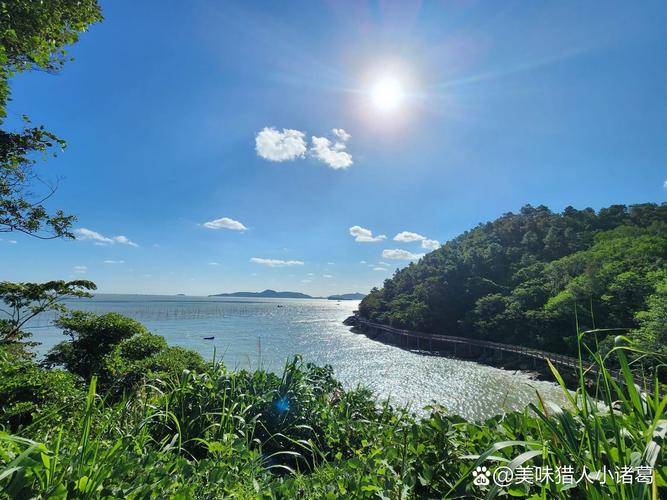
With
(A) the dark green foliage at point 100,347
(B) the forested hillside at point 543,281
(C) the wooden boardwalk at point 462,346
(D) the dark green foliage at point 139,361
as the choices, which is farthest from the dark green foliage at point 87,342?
(C) the wooden boardwalk at point 462,346

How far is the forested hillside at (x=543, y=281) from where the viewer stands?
96.6 feet

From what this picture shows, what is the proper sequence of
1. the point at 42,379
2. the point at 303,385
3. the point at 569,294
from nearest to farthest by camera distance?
the point at 303,385 → the point at 42,379 → the point at 569,294

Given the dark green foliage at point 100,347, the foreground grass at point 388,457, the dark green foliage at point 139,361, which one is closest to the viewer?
the foreground grass at point 388,457

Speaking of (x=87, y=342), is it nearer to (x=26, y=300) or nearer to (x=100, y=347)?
(x=100, y=347)

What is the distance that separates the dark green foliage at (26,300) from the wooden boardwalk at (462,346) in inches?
1153

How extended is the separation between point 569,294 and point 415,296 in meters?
25.7

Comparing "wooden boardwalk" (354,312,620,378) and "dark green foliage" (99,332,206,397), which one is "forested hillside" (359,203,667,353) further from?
"dark green foliage" (99,332,206,397)

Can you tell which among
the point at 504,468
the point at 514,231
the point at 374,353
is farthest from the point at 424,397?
the point at 514,231

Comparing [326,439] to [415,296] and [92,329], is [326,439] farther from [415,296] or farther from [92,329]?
[415,296]

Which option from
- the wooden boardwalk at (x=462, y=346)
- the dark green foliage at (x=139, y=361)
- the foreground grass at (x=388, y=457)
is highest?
the foreground grass at (x=388, y=457)

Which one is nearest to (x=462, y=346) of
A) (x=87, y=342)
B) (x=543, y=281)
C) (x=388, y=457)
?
(x=543, y=281)

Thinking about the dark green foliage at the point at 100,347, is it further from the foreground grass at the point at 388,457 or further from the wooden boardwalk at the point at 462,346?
the wooden boardwalk at the point at 462,346

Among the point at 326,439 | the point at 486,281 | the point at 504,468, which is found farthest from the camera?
the point at 486,281

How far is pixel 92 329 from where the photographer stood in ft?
32.5
